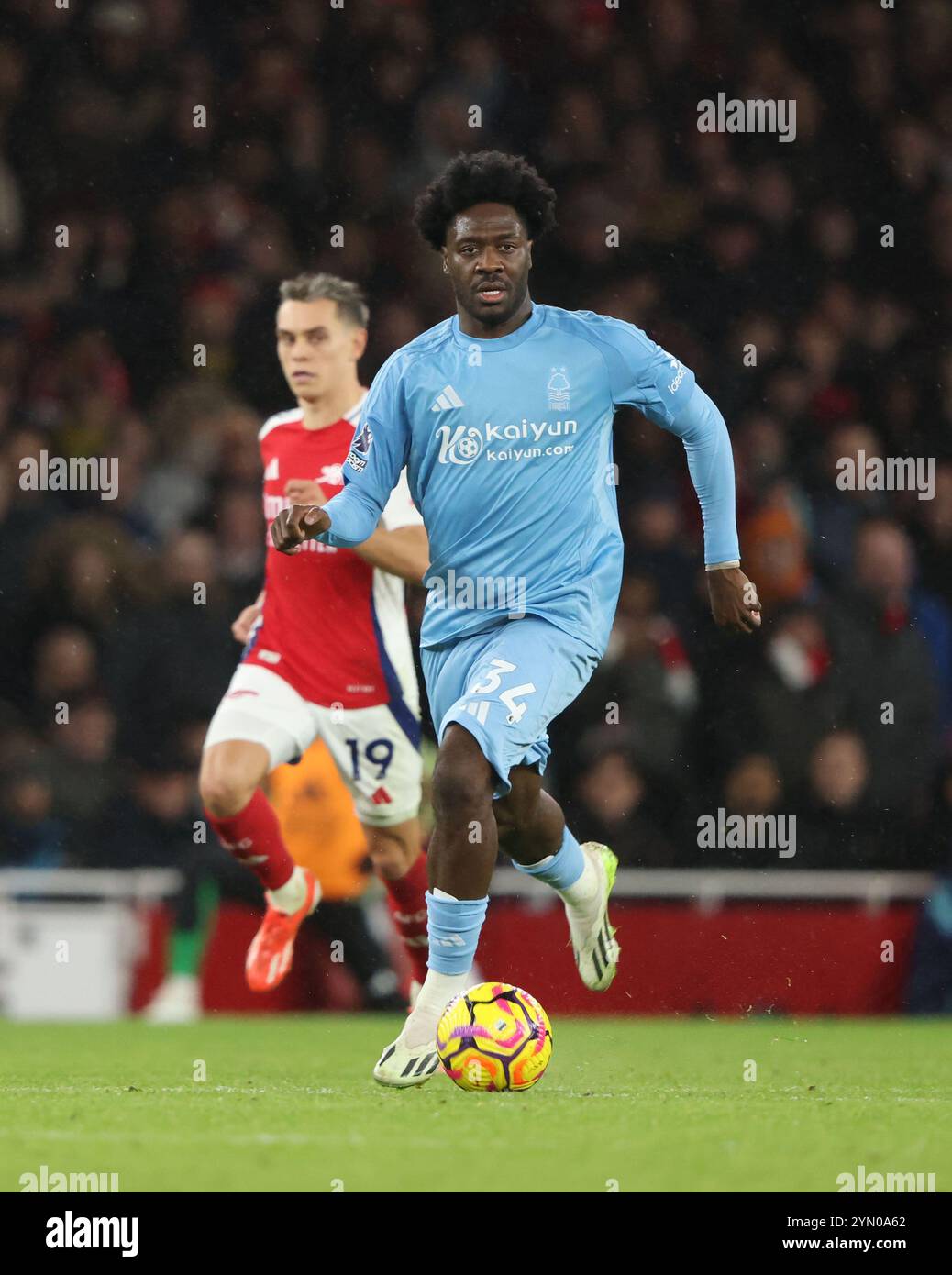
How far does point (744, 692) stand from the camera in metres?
10.5

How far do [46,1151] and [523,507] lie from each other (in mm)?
2345

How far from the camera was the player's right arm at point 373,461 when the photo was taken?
6.05 m

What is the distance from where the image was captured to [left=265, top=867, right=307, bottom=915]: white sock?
25.8ft

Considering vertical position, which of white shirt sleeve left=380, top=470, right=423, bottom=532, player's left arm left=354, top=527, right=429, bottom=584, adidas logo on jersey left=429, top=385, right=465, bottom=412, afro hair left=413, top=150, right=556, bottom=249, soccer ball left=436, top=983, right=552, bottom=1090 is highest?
afro hair left=413, top=150, right=556, bottom=249

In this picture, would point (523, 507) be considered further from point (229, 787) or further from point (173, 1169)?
point (173, 1169)

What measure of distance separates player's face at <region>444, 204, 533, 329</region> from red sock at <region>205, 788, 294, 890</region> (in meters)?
2.23

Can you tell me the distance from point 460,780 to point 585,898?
1260 mm

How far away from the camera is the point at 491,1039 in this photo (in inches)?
217

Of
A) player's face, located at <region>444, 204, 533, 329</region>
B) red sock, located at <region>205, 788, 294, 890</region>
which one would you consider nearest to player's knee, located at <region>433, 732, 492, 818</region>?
player's face, located at <region>444, 204, 533, 329</region>

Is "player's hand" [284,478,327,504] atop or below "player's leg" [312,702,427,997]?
atop

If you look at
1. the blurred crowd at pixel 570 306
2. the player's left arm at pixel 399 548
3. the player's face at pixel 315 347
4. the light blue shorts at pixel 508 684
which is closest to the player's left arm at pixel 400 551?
the player's left arm at pixel 399 548

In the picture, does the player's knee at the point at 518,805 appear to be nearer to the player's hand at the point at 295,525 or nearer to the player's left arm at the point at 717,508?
the player's left arm at the point at 717,508

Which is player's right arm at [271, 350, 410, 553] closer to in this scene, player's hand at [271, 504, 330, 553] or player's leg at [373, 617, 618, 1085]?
player's hand at [271, 504, 330, 553]

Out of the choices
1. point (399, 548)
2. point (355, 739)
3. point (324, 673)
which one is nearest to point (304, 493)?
point (399, 548)
